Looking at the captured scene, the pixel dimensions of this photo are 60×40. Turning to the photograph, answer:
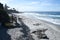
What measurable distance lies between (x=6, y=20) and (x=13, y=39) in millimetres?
13033

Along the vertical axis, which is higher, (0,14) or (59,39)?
(0,14)

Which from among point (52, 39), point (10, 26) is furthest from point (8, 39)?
point (10, 26)

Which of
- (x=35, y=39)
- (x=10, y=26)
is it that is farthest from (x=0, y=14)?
(x=35, y=39)

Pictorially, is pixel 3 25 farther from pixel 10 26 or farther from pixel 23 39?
pixel 23 39

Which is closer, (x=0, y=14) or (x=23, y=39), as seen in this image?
(x=23, y=39)

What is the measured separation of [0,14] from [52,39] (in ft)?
42.1

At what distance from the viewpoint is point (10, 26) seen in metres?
24.5

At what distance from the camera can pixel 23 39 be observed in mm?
15430

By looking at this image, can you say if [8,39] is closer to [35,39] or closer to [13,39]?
[13,39]

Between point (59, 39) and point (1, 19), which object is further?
point (1, 19)

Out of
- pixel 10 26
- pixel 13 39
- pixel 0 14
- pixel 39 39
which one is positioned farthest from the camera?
pixel 0 14

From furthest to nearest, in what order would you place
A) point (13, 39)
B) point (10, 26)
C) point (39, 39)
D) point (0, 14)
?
point (0, 14) < point (10, 26) < point (39, 39) < point (13, 39)

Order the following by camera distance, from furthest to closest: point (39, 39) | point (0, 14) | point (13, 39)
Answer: point (0, 14) < point (39, 39) < point (13, 39)

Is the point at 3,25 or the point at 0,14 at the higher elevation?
the point at 0,14
